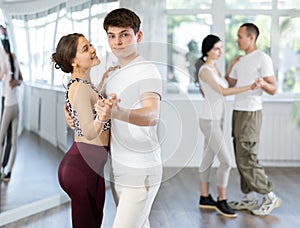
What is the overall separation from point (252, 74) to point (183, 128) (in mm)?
2274

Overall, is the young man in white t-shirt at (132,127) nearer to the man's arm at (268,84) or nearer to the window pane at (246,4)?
the man's arm at (268,84)

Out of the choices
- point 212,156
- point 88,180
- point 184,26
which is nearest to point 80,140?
point 88,180

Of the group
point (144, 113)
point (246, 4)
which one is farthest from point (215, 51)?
point (246, 4)

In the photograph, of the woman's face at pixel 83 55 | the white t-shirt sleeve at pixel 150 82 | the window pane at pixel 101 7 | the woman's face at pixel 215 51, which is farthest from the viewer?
the window pane at pixel 101 7

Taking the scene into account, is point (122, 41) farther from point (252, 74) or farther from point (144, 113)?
point (252, 74)

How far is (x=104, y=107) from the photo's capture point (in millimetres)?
1827

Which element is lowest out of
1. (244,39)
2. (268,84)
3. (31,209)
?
(31,209)

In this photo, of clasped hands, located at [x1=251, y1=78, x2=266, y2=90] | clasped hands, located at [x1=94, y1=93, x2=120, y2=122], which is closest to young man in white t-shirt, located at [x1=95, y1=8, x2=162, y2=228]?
clasped hands, located at [x1=94, y1=93, x2=120, y2=122]

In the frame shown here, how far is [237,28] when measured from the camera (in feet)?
21.7

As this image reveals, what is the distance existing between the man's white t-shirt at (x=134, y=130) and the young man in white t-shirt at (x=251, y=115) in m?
2.32

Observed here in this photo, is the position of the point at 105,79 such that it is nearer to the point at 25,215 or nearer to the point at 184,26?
the point at 25,215

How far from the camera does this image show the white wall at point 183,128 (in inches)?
85.6

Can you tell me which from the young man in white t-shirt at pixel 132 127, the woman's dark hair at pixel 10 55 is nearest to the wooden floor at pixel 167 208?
the woman's dark hair at pixel 10 55

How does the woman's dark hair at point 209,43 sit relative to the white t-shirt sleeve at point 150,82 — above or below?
above
